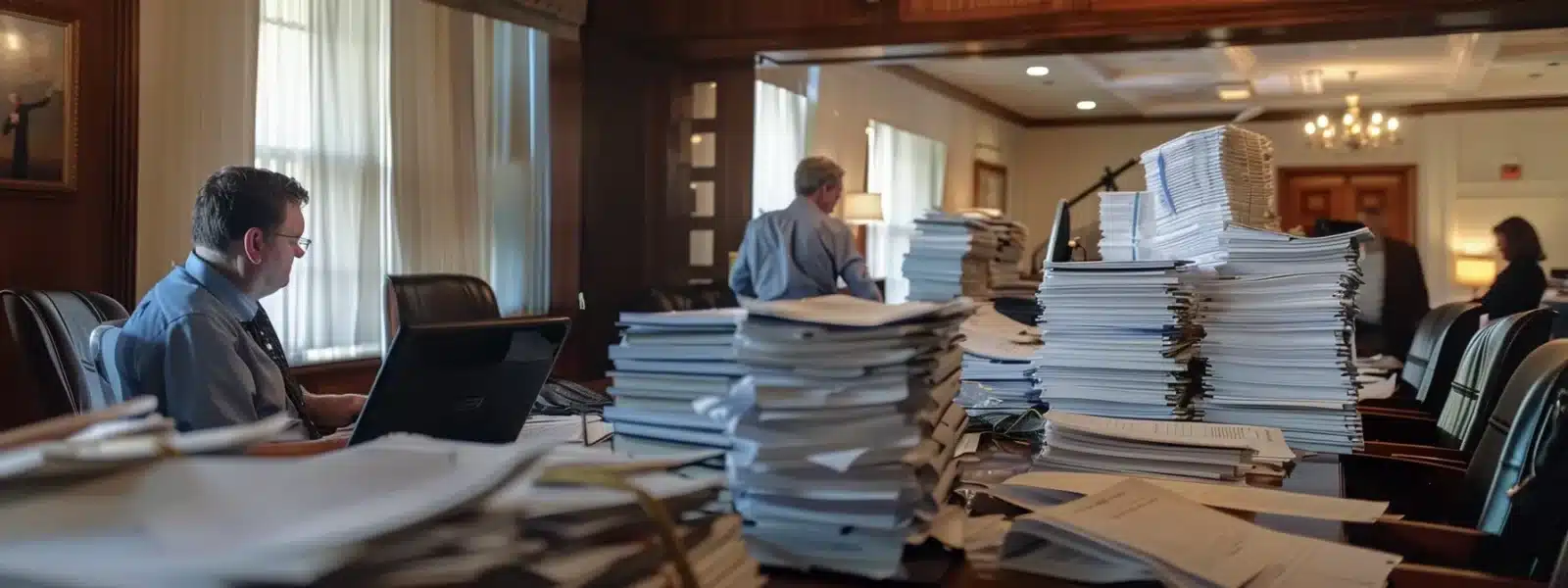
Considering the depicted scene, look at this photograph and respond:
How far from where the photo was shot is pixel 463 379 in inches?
53.5

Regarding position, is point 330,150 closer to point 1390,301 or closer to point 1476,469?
point 1476,469

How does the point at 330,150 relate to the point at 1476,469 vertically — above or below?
above

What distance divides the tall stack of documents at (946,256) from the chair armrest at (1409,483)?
2.38 metres

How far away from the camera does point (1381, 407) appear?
2393mm

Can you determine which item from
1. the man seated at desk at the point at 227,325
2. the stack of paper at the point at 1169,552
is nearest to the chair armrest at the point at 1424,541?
the stack of paper at the point at 1169,552

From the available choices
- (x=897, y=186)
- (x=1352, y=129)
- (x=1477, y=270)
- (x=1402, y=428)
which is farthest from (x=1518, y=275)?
(x=1477, y=270)

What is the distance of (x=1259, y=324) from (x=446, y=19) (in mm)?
3679

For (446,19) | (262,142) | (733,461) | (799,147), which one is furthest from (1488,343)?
(799,147)

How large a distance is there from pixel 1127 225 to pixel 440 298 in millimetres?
1893

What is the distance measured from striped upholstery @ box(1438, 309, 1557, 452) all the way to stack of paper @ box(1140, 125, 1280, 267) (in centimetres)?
43

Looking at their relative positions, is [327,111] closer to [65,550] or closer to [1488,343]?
[1488,343]

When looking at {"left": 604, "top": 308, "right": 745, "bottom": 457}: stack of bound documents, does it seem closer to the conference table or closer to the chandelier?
the conference table

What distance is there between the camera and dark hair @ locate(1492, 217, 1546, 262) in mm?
5898

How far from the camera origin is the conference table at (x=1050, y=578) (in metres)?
1.01
